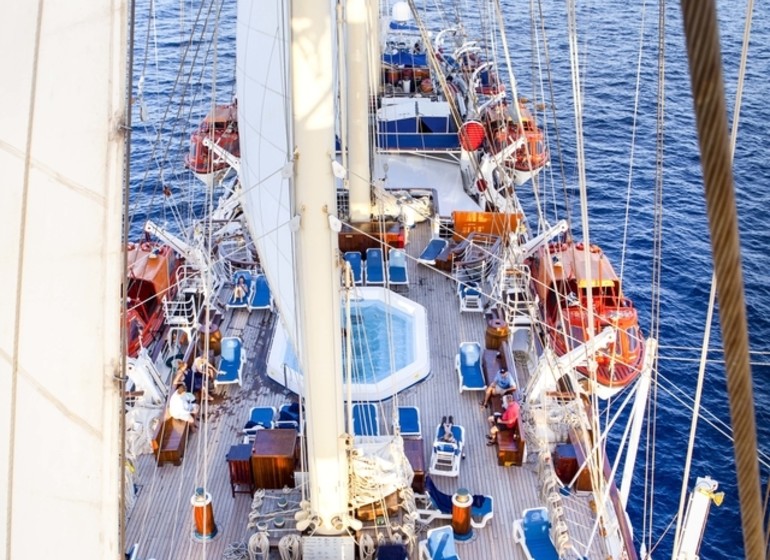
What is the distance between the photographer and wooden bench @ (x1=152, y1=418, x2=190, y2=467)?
43.7 ft

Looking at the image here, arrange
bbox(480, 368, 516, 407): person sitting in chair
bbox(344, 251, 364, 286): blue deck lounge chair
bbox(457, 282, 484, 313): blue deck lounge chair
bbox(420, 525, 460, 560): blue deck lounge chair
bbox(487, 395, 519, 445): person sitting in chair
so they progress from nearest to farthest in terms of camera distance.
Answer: bbox(420, 525, 460, 560): blue deck lounge chair, bbox(487, 395, 519, 445): person sitting in chair, bbox(480, 368, 516, 407): person sitting in chair, bbox(457, 282, 484, 313): blue deck lounge chair, bbox(344, 251, 364, 286): blue deck lounge chair

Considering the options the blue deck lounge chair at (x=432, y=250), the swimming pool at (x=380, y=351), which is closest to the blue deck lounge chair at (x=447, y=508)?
the swimming pool at (x=380, y=351)

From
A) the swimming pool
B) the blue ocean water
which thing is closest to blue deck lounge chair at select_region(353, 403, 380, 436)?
the swimming pool

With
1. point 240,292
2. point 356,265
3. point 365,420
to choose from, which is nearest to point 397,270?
point 356,265

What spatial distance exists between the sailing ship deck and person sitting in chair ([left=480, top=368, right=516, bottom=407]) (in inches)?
18.1

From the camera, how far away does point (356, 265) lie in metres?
18.4

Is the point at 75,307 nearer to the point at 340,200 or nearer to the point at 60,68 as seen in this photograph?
the point at 60,68

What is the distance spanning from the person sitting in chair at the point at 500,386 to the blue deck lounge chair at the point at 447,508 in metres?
2.43

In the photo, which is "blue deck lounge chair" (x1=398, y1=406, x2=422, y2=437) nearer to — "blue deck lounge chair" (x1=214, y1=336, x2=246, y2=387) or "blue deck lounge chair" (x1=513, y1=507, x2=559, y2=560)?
"blue deck lounge chair" (x1=513, y1=507, x2=559, y2=560)

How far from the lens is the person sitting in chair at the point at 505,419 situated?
13.4 m

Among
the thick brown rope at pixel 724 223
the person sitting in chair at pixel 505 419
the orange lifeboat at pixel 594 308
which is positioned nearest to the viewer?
the thick brown rope at pixel 724 223

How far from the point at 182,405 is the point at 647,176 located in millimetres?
26024

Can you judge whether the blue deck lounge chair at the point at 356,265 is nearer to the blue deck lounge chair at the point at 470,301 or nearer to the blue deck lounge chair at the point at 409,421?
the blue deck lounge chair at the point at 470,301

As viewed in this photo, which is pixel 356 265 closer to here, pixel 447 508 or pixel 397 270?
pixel 397 270
